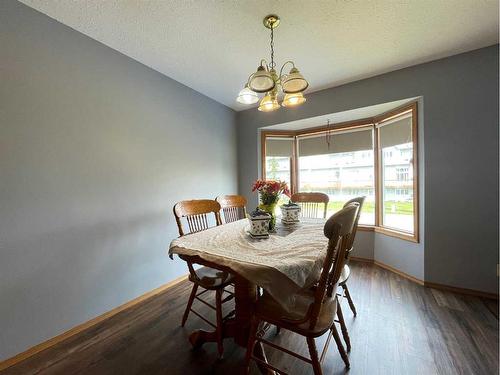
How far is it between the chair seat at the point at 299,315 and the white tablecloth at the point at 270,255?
5cm

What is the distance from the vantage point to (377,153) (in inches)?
121

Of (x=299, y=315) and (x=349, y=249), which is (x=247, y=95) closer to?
(x=349, y=249)

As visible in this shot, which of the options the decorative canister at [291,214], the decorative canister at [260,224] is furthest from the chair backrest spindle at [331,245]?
the decorative canister at [291,214]

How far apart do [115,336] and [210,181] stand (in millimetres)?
1943

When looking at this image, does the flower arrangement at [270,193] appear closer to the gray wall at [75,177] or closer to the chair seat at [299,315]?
the chair seat at [299,315]

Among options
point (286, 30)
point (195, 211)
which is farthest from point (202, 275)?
point (286, 30)

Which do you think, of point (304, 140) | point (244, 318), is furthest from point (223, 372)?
point (304, 140)

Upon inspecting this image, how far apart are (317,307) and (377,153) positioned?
2.79 m

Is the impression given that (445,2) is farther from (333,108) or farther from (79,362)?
(79,362)

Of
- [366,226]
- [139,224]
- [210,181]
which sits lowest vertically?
[366,226]

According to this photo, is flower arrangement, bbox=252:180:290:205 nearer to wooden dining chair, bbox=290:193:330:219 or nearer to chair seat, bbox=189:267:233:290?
chair seat, bbox=189:267:233:290

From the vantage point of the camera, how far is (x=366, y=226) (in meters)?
3.12

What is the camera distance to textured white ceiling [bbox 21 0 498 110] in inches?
60.6

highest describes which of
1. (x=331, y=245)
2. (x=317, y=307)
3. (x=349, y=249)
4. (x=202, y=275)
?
(x=331, y=245)
